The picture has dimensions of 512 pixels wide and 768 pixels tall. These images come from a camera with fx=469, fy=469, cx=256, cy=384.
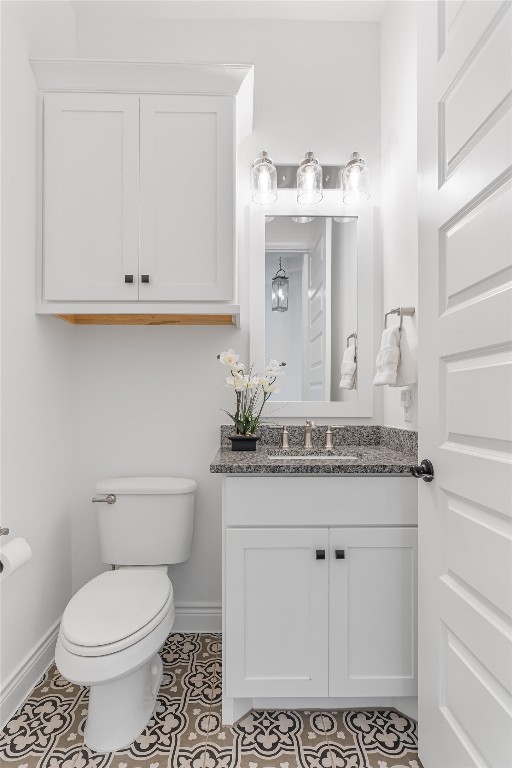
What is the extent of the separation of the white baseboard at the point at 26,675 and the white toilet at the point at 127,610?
1.00 ft

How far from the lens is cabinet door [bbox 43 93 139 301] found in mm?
1816

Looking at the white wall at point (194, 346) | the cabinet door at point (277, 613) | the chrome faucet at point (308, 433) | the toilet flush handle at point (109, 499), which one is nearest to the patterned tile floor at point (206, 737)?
the cabinet door at point (277, 613)

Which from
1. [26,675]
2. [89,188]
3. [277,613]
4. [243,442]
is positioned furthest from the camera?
[243,442]

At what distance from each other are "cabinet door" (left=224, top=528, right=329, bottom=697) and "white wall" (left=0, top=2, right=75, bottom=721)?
0.78 m

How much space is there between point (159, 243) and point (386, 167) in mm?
1104

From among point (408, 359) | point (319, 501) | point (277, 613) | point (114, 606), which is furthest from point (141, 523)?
point (408, 359)

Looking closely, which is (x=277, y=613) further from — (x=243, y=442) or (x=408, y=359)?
(x=408, y=359)

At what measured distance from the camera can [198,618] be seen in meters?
2.17

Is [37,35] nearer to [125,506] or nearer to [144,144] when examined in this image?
[144,144]

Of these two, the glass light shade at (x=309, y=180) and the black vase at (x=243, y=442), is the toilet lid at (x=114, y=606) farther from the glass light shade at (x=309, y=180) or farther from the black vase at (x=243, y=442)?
the glass light shade at (x=309, y=180)

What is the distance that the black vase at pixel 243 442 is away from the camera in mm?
1936

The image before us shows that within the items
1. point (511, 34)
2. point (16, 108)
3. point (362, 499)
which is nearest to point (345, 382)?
point (362, 499)

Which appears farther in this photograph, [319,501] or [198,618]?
[198,618]

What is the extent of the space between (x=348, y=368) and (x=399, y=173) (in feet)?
2.80
